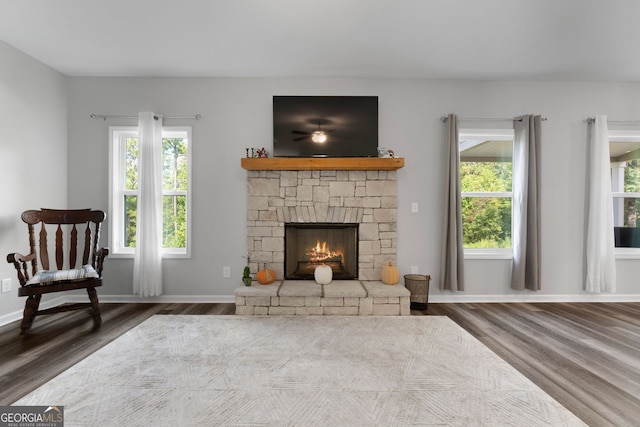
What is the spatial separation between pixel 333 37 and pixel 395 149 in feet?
4.70

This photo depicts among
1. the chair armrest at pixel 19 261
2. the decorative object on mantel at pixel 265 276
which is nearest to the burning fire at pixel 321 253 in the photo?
the decorative object on mantel at pixel 265 276

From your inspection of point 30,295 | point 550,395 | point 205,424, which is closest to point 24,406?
point 205,424

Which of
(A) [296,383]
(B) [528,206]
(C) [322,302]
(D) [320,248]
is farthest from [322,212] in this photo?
(B) [528,206]

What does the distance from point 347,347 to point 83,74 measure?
13.3 ft

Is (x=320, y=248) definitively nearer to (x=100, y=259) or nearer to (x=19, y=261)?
(x=100, y=259)

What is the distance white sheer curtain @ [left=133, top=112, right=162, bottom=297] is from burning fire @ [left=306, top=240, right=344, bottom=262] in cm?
174

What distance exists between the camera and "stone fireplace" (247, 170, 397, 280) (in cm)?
372

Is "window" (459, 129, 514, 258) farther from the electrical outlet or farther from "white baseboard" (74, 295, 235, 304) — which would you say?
the electrical outlet

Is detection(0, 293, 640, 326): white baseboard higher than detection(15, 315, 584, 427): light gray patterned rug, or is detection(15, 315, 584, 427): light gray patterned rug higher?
detection(15, 315, 584, 427): light gray patterned rug

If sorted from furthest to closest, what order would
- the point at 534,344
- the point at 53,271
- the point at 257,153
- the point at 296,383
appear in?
the point at 257,153
the point at 53,271
the point at 534,344
the point at 296,383

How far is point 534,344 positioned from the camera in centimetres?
256

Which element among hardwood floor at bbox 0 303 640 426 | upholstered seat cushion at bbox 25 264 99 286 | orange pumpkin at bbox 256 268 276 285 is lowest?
hardwood floor at bbox 0 303 640 426

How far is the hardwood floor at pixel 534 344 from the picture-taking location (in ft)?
6.00

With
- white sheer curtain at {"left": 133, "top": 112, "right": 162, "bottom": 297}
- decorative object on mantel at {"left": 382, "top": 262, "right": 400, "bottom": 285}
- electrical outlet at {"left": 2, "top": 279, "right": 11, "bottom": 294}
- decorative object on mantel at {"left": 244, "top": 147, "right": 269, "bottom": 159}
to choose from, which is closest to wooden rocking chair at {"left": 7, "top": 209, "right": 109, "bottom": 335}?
electrical outlet at {"left": 2, "top": 279, "right": 11, "bottom": 294}
